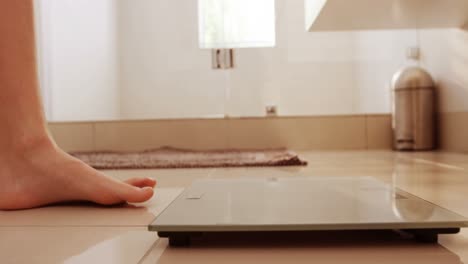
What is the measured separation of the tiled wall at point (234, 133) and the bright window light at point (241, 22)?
50cm

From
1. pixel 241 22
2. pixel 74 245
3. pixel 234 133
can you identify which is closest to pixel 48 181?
pixel 74 245

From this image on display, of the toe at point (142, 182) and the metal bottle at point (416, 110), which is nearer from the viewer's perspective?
the toe at point (142, 182)

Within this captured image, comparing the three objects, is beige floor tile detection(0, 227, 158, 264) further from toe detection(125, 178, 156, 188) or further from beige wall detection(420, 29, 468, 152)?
beige wall detection(420, 29, 468, 152)

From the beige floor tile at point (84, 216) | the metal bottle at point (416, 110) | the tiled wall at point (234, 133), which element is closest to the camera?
the beige floor tile at point (84, 216)

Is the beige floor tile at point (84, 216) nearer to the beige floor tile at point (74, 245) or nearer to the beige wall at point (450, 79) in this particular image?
the beige floor tile at point (74, 245)

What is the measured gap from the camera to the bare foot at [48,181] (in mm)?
748

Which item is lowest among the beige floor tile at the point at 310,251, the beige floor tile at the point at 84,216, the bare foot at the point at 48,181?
the beige floor tile at the point at 84,216

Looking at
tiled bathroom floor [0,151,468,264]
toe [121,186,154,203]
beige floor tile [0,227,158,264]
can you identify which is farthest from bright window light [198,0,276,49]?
beige floor tile [0,227,158,264]

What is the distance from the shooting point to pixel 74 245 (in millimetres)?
532

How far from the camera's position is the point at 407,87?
6.51ft

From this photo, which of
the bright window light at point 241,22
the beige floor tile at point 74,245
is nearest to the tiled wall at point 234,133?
the bright window light at point 241,22

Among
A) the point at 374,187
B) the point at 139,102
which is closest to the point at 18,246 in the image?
the point at 374,187

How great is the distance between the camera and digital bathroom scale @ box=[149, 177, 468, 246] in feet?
1.64

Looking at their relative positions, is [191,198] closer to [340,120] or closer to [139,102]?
[340,120]
